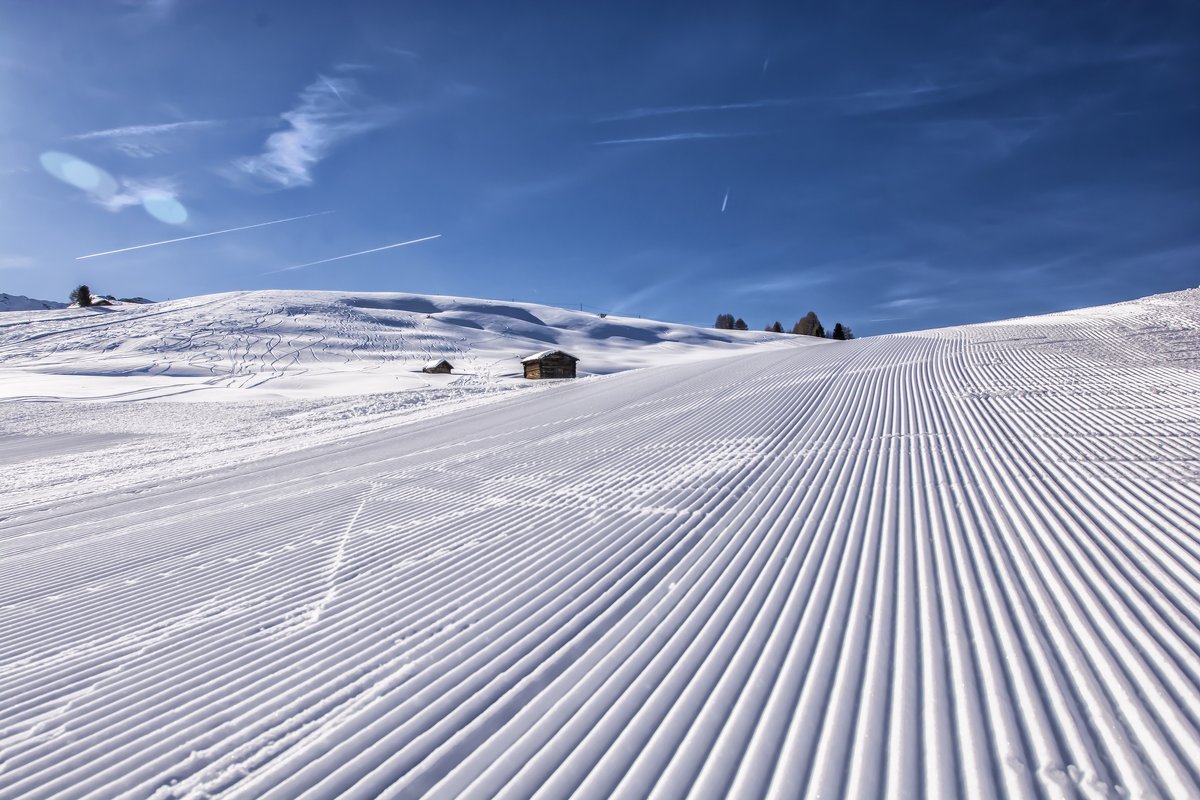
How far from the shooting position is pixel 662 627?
3.76 m

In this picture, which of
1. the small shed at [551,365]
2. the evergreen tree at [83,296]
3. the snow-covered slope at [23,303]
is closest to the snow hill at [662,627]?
the small shed at [551,365]

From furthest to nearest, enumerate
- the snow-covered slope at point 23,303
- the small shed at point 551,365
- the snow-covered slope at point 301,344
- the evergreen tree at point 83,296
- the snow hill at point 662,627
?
the snow-covered slope at point 23,303
the evergreen tree at point 83,296
the small shed at point 551,365
the snow-covered slope at point 301,344
the snow hill at point 662,627

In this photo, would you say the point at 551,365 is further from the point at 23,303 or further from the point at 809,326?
the point at 23,303

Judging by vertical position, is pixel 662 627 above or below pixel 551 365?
below

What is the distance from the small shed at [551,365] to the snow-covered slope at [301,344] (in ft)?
7.15

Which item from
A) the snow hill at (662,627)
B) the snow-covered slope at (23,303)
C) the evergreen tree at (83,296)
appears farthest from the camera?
the snow-covered slope at (23,303)

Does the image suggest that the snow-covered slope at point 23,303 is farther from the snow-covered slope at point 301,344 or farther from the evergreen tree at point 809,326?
the evergreen tree at point 809,326

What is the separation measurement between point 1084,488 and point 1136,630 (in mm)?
3211

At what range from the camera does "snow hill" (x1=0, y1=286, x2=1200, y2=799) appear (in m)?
2.53

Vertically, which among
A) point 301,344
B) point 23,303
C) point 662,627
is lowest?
point 662,627

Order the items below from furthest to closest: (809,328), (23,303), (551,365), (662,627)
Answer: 1. (23,303)
2. (809,328)
3. (551,365)
4. (662,627)

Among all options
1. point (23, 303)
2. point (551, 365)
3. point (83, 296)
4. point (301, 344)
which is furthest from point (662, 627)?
point (23, 303)

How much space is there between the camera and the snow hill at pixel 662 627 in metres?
2.53

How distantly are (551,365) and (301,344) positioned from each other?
24.6m
